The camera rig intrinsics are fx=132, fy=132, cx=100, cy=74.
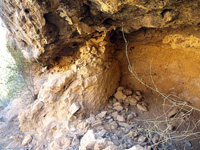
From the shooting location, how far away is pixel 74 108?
2654 millimetres

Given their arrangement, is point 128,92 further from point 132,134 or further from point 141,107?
point 132,134

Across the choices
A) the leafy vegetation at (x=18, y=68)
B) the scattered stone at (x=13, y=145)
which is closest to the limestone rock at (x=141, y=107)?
the scattered stone at (x=13, y=145)

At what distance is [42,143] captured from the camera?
9.02ft

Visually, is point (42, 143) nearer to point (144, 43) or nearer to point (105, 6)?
point (105, 6)

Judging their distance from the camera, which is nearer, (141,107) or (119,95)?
(141,107)

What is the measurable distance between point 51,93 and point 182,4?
2863 millimetres

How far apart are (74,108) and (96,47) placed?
138 centimetres

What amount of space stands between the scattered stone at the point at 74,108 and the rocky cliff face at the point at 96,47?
21mm

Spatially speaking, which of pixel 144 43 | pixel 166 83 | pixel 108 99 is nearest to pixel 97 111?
pixel 108 99

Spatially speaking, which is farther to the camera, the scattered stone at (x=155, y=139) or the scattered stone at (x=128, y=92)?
the scattered stone at (x=128, y=92)

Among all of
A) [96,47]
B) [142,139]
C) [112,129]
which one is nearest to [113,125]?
[112,129]

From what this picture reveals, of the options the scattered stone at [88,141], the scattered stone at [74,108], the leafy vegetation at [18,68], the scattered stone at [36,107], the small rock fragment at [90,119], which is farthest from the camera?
the leafy vegetation at [18,68]

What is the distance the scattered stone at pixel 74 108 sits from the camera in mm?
2631

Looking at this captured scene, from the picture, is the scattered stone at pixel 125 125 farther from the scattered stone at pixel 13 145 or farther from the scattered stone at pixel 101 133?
the scattered stone at pixel 13 145
